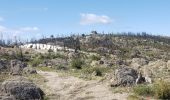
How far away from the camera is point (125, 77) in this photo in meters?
31.4

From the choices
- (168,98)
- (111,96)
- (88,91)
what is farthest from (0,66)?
(168,98)

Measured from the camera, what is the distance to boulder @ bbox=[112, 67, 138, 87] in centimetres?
3106

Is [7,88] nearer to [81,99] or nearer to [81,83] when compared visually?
[81,99]

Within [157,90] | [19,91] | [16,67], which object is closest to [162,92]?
[157,90]

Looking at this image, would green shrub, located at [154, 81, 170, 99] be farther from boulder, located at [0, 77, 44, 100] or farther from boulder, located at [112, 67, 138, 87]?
boulder, located at [0, 77, 44, 100]

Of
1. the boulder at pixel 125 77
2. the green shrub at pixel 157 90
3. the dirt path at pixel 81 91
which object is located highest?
the boulder at pixel 125 77

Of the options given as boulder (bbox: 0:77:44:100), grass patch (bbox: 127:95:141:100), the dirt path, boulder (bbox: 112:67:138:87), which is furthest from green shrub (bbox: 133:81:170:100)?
boulder (bbox: 0:77:44:100)

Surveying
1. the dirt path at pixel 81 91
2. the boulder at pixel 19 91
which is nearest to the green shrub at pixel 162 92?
the dirt path at pixel 81 91

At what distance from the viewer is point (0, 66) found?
Result: 48312 mm

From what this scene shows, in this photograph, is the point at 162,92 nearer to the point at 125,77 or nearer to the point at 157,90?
the point at 157,90

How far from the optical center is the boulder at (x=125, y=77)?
31.1 m

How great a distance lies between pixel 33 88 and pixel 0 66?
74.6 feet

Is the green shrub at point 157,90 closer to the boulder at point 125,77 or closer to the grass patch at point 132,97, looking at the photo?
the grass patch at point 132,97

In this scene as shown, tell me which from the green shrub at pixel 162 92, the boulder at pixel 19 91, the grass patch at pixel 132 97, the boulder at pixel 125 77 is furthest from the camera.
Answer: the boulder at pixel 125 77
